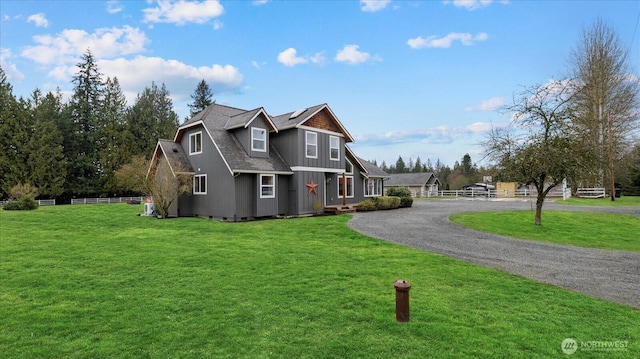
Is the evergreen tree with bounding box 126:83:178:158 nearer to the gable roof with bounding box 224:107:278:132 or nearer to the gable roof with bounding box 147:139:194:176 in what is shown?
the gable roof with bounding box 147:139:194:176

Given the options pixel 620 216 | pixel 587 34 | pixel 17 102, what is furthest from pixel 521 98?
pixel 17 102

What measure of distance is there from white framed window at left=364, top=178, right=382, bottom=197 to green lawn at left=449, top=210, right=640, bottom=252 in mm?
10413

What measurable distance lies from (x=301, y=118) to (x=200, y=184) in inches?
294

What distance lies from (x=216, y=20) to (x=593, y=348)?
19669 millimetres

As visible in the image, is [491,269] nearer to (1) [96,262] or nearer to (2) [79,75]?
(1) [96,262]

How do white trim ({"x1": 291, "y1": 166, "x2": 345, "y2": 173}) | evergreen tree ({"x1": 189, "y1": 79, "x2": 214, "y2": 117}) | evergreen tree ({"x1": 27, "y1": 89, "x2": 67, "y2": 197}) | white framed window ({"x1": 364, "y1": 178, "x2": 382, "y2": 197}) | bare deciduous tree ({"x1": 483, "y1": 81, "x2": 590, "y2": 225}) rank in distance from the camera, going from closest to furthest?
bare deciduous tree ({"x1": 483, "y1": 81, "x2": 590, "y2": 225}) → white trim ({"x1": 291, "y1": 166, "x2": 345, "y2": 173}) → white framed window ({"x1": 364, "y1": 178, "x2": 382, "y2": 197}) → evergreen tree ({"x1": 27, "y1": 89, "x2": 67, "y2": 197}) → evergreen tree ({"x1": 189, "y1": 79, "x2": 214, "y2": 117})

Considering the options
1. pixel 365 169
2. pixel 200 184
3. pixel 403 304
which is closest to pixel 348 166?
pixel 365 169

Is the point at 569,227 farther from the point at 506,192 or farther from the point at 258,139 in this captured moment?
the point at 506,192

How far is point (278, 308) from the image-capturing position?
538 cm

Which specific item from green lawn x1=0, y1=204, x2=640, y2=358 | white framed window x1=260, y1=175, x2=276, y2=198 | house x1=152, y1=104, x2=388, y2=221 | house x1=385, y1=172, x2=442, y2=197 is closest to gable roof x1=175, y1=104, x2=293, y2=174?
house x1=152, y1=104, x2=388, y2=221

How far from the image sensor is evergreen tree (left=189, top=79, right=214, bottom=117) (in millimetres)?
59375

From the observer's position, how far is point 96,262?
8391 millimetres

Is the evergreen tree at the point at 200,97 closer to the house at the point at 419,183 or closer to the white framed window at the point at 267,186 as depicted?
the house at the point at 419,183

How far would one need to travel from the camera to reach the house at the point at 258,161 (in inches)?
733
